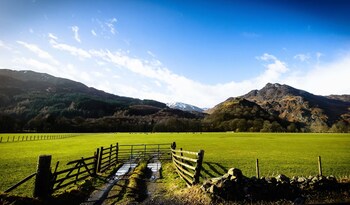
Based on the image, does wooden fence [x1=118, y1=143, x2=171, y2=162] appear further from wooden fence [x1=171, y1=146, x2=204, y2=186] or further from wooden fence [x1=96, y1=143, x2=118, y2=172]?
wooden fence [x1=171, y1=146, x2=204, y2=186]

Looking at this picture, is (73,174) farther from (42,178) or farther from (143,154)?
(143,154)

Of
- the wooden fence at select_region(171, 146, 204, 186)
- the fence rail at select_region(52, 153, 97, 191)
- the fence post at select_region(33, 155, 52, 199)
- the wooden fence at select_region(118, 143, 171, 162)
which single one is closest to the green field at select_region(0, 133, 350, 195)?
the fence rail at select_region(52, 153, 97, 191)

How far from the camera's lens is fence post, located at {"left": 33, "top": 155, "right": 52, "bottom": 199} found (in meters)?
11.4

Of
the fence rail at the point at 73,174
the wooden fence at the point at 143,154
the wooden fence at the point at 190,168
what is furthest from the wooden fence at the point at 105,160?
the wooden fence at the point at 190,168

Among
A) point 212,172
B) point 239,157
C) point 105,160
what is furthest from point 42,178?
point 239,157

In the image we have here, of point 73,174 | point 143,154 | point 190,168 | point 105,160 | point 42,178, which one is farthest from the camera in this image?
point 143,154

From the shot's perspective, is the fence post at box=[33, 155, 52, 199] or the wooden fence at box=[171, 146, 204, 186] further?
the wooden fence at box=[171, 146, 204, 186]

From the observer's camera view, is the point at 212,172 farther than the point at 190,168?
Yes

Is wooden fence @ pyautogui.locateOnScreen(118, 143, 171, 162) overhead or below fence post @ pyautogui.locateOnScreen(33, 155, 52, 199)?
below

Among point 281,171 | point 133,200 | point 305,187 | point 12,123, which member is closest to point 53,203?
point 133,200

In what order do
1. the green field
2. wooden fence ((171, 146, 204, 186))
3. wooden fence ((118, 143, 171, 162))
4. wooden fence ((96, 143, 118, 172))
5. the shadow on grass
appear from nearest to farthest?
wooden fence ((171, 146, 204, 186)), wooden fence ((96, 143, 118, 172)), the shadow on grass, the green field, wooden fence ((118, 143, 171, 162))

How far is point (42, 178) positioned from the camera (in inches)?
452

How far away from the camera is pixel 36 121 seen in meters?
170

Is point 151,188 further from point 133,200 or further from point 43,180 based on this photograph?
point 43,180
